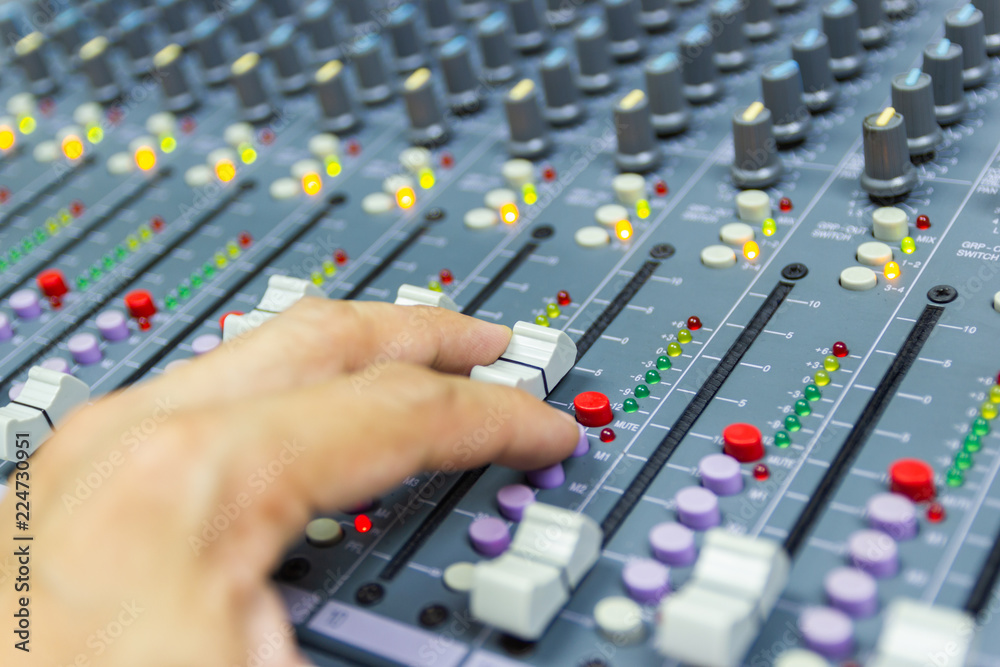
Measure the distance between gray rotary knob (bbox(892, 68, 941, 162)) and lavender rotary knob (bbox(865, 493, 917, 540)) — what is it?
971 mm

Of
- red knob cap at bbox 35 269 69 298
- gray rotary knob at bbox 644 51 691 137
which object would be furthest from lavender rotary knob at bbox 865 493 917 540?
red knob cap at bbox 35 269 69 298

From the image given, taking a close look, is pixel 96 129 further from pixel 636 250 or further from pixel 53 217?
pixel 636 250

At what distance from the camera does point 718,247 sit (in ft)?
6.91

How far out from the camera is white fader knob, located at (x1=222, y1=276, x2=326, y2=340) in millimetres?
1989

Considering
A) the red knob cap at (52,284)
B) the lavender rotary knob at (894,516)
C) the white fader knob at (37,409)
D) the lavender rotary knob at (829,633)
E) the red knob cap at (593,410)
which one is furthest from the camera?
the red knob cap at (52,284)

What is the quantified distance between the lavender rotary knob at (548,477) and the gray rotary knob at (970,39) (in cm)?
141

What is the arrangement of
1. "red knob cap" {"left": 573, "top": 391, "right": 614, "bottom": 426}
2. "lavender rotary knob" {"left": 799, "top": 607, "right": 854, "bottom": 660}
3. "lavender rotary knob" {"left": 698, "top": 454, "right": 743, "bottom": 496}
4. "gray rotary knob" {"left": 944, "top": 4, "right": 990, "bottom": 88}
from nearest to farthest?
"lavender rotary knob" {"left": 799, "top": 607, "right": 854, "bottom": 660} → "lavender rotary knob" {"left": 698, "top": 454, "right": 743, "bottom": 496} → "red knob cap" {"left": 573, "top": 391, "right": 614, "bottom": 426} → "gray rotary knob" {"left": 944, "top": 4, "right": 990, "bottom": 88}

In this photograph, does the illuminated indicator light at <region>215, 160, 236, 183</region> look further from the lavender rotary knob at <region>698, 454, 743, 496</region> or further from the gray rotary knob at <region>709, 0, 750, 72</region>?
the lavender rotary knob at <region>698, 454, 743, 496</region>

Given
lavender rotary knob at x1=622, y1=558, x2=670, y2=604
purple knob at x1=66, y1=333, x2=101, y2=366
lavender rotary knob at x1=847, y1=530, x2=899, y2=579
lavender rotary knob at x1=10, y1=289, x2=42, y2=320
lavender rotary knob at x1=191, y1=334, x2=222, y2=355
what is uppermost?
lavender rotary knob at x1=10, y1=289, x2=42, y2=320

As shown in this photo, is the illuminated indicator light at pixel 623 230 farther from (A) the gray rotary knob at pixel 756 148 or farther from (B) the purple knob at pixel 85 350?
(B) the purple knob at pixel 85 350

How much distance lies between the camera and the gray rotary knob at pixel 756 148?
88.2 inches

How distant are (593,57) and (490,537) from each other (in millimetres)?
1588

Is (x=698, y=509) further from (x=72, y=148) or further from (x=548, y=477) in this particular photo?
(x=72, y=148)

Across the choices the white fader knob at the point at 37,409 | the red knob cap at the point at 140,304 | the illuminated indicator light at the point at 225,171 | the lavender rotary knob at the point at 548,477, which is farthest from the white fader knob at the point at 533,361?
the illuminated indicator light at the point at 225,171
